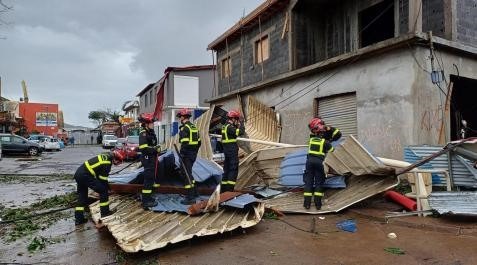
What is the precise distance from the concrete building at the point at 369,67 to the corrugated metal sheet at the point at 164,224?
4.99 metres

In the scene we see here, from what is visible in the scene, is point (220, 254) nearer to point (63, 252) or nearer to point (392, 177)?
point (63, 252)

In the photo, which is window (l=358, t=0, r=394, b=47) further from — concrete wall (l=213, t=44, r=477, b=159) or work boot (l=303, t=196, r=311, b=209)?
work boot (l=303, t=196, r=311, b=209)

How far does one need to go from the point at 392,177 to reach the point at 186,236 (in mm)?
3845

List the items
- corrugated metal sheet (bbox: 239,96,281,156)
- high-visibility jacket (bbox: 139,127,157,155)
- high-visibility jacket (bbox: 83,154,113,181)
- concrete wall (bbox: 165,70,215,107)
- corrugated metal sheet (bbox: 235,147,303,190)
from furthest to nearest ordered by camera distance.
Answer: concrete wall (bbox: 165,70,215,107) < corrugated metal sheet (bbox: 239,96,281,156) < corrugated metal sheet (bbox: 235,147,303,190) < high-visibility jacket (bbox: 139,127,157,155) < high-visibility jacket (bbox: 83,154,113,181)

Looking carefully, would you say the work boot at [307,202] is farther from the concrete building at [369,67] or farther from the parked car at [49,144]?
the parked car at [49,144]

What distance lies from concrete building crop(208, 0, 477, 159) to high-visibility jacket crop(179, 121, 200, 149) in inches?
189

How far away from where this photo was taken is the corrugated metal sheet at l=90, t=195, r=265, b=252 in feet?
15.5

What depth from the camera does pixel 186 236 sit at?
4.90 meters

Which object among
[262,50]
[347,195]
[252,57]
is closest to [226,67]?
[252,57]

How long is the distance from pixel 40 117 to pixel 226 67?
3972cm

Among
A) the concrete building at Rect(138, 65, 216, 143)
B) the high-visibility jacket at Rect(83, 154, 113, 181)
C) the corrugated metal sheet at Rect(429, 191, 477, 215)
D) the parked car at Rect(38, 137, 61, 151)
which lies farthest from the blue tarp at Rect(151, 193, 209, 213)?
the parked car at Rect(38, 137, 61, 151)

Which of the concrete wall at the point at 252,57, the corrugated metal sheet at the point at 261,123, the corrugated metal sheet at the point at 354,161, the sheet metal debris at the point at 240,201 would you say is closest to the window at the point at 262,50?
the concrete wall at the point at 252,57

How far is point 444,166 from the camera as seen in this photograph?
7.09 m

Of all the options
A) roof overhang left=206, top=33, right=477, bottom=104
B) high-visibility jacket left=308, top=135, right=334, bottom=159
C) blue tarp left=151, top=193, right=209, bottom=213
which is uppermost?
roof overhang left=206, top=33, right=477, bottom=104
